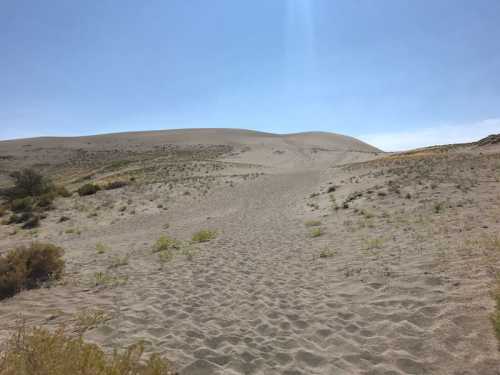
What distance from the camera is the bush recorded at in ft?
21.7

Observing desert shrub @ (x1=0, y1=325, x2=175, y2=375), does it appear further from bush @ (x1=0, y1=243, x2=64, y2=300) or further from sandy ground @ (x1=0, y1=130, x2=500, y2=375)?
bush @ (x1=0, y1=243, x2=64, y2=300)

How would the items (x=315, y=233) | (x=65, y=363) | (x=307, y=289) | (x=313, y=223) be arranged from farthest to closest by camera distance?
(x=313, y=223) < (x=315, y=233) < (x=307, y=289) < (x=65, y=363)

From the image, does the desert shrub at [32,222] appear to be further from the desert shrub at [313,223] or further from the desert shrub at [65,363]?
the desert shrub at [65,363]

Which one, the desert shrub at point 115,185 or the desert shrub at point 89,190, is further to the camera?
the desert shrub at point 115,185

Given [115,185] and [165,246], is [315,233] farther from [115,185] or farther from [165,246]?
[115,185]

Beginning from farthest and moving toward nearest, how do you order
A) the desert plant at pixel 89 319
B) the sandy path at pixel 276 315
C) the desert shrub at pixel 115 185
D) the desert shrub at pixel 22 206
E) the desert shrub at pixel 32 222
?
the desert shrub at pixel 115 185 → the desert shrub at pixel 22 206 → the desert shrub at pixel 32 222 → the desert plant at pixel 89 319 → the sandy path at pixel 276 315

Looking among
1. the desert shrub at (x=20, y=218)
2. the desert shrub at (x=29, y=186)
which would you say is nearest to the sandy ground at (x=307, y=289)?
the desert shrub at (x=20, y=218)

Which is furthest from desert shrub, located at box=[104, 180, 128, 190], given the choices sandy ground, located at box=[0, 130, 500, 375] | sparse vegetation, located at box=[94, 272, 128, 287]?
sparse vegetation, located at box=[94, 272, 128, 287]

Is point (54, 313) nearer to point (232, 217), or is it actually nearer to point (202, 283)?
point (202, 283)

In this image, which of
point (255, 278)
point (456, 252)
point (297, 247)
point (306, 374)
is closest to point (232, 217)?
point (297, 247)

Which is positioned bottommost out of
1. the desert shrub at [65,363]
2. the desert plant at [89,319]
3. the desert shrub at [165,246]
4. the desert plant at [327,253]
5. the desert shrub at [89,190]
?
the desert shrub at [165,246]

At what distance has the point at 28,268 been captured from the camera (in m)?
7.44

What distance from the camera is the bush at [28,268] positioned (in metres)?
6.61

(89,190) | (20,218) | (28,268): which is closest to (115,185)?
(89,190)
